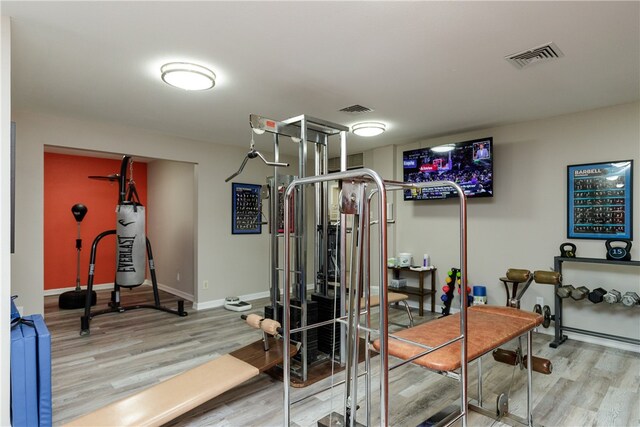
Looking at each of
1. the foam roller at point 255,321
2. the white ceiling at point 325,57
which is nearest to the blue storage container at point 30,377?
the foam roller at point 255,321

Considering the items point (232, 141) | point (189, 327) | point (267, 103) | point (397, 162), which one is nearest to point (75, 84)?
point (267, 103)

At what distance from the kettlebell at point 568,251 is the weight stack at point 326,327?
7.98 feet

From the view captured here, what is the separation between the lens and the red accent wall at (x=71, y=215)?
594 centimetres

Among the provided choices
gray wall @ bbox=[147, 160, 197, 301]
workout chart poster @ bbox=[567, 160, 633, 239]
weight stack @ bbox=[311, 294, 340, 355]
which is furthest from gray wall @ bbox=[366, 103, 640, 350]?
gray wall @ bbox=[147, 160, 197, 301]

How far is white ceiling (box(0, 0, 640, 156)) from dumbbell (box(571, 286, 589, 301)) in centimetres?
182

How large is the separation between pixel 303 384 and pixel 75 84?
10.1 feet

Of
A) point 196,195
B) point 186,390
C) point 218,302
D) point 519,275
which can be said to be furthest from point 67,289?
point 519,275

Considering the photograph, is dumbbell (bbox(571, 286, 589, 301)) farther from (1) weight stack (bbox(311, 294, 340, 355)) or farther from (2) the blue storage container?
(2) the blue storage container

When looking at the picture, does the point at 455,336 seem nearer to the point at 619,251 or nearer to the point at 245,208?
the point at 619,251

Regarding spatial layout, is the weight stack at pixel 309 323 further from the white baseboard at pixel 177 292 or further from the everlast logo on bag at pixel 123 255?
the white baseboard at pixel 177 292

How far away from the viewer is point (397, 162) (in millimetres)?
5320

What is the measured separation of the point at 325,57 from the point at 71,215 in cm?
580

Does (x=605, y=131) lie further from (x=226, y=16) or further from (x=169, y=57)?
(x=169, y=57)

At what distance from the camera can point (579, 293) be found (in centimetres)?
350
